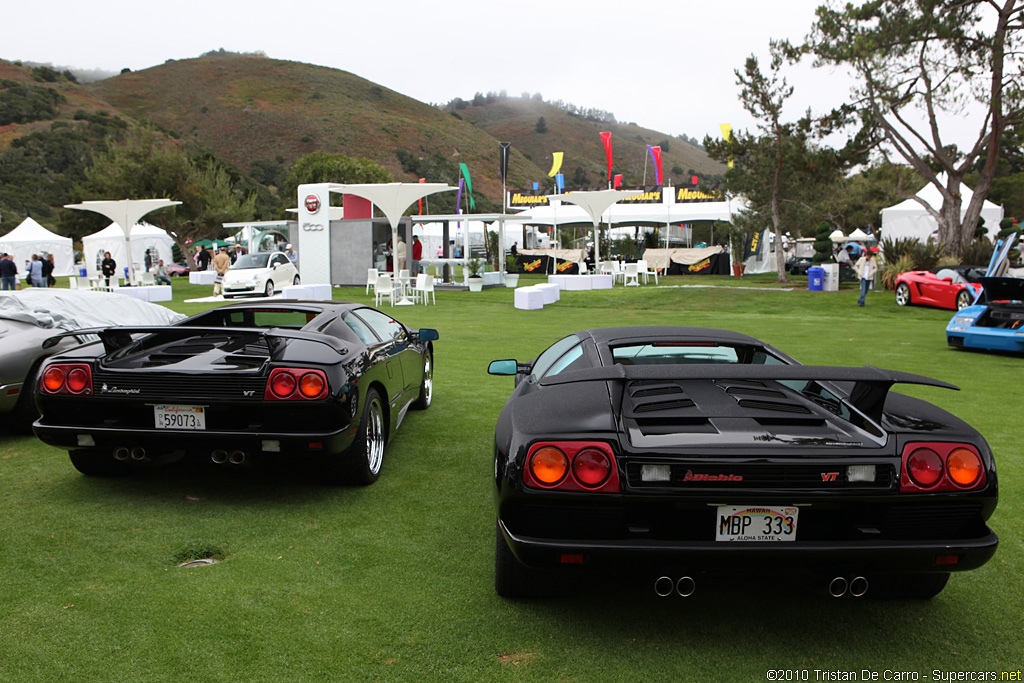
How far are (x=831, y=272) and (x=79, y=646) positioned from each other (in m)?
26.6

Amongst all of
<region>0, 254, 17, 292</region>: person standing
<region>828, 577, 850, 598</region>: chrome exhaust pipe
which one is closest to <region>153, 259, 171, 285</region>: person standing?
<region>0, 254, 17, 292</region>: person standing

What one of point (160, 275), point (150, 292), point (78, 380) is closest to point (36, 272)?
point (160, 275)

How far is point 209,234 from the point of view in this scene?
52.7 meters

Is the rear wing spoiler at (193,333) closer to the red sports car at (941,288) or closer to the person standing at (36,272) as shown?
the red sports car at (941,288)

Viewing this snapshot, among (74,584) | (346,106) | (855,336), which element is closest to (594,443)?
(74,584)

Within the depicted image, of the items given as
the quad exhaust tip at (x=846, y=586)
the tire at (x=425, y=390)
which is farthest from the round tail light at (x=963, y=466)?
the tire at (x=425, y=390)

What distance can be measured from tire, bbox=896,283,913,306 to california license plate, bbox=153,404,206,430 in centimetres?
2135

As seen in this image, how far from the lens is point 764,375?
9.39 feet

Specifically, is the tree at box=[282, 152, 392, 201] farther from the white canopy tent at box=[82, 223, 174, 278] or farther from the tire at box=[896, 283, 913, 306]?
the tire at box=[896, 283, 913, 306]

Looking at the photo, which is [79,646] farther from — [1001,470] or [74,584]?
[1001,470]

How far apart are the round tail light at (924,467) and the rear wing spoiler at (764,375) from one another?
9.8 inches

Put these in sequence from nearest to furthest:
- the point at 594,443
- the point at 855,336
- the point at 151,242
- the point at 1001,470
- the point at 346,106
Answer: the point at 594,443 → the point at 1001,470 → the point at 855,336 → the point at 151,242 → the point at 346,106

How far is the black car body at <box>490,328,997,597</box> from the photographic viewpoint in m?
2.76

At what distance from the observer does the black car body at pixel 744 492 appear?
2.76 m
